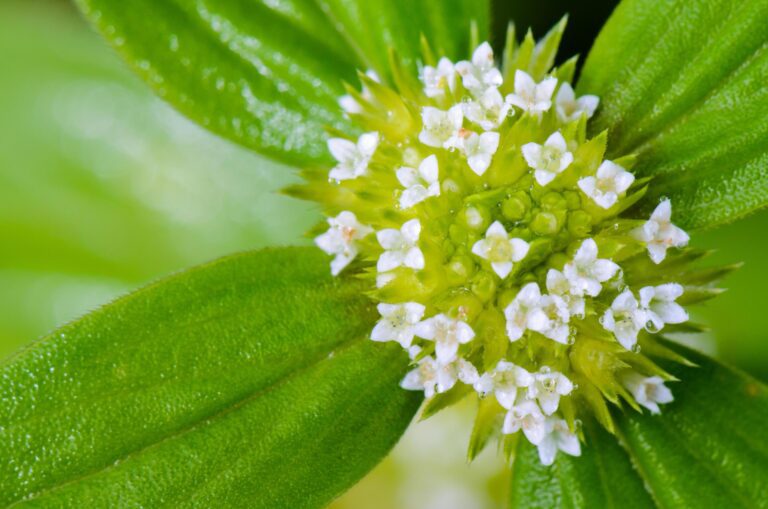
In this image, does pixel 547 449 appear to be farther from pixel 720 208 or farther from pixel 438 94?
pixel 438 94

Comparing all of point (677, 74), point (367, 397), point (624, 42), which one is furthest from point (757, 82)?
point (367, 397)

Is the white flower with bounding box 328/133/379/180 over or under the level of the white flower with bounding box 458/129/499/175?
over

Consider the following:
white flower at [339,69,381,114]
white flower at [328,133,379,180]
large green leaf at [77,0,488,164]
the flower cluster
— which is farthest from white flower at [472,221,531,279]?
large green leaf at [77,0,488,164]

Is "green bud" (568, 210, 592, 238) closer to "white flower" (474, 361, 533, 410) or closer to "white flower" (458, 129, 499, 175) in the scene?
"white flower" (458, 129, 499, 175)

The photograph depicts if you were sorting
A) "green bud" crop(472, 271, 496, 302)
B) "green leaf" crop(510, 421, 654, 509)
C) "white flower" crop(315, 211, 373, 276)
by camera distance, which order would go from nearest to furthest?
"green bud" crop(472, 271, 496, 302), "white flower" crop(315, 211, 373, 276), "green leaf" crop(510, 421, 654, 509)

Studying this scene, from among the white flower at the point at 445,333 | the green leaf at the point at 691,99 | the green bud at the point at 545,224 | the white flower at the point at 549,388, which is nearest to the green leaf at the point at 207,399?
the white flower at the point at 445,333

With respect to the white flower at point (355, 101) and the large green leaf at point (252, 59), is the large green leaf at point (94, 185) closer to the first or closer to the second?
the large green leaf at point (252, 59)
